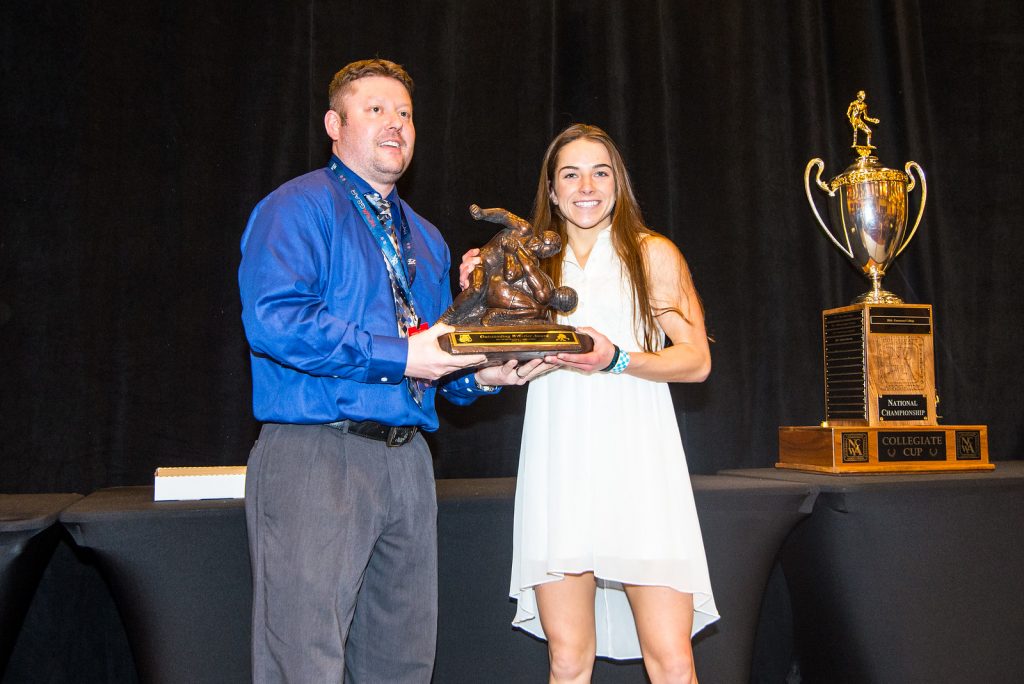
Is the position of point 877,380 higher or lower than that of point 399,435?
higher

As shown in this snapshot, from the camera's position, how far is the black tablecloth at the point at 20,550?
6.51ft

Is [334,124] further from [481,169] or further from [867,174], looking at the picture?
[867,174]

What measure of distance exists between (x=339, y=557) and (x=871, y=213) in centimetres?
225

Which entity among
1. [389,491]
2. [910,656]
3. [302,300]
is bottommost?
[910,656]

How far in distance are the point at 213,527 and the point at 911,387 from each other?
2.20 metres

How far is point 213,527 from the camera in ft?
7.13

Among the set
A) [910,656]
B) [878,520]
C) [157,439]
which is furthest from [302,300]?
[910,656]

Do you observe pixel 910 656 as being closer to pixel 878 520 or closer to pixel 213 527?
pixel 878 520

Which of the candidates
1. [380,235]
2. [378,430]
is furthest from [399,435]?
[380,235]

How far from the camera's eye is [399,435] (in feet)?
6.27

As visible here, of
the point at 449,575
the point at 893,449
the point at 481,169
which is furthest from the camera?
the point at 481,169

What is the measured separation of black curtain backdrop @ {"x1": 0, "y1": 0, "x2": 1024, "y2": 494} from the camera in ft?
8.76

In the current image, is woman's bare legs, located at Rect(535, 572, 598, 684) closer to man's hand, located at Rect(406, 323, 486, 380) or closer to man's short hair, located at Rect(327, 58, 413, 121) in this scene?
man's hand, located at Rect(406, 323, 486, 380)

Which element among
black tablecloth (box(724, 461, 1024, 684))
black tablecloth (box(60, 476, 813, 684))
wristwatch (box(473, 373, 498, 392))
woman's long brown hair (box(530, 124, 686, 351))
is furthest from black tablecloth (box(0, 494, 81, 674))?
black tablecloth (box(724, 461, 1024, 684))
